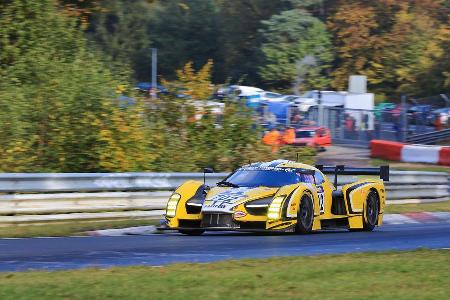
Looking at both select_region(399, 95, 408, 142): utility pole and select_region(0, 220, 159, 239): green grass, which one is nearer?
select_region(0, 220, 159, 239): green grass

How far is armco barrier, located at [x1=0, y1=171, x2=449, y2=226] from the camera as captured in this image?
15570mm

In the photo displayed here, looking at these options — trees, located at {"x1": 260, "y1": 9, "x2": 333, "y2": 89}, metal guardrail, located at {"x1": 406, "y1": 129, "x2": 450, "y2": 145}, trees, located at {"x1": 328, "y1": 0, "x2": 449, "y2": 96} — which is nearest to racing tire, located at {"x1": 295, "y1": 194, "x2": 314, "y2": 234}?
metal guardrail, located at {"x1": 406, "y1": 129, "x2": 450, "y2": 145}

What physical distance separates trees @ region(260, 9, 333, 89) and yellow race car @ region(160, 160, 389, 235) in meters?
48.1

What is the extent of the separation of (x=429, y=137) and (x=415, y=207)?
17365 mm

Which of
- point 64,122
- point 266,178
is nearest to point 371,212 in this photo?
point 266,178

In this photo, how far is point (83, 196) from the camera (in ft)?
53.8

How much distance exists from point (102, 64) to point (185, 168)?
10.7 ft

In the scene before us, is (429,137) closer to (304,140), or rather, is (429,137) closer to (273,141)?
(304,140)

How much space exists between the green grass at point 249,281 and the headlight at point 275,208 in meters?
3.18

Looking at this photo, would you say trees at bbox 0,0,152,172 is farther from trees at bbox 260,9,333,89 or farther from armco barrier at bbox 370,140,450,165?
trees at bbox 260,9,333,89

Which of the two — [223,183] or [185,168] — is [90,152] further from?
[223,183]

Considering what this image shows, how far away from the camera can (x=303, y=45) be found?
2571 inches

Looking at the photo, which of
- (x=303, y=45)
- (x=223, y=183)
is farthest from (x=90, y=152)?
(x=303, y=45)

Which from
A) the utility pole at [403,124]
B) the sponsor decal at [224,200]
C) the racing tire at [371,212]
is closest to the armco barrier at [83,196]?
the sponsor decal at [224,200]
